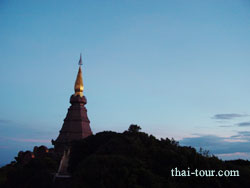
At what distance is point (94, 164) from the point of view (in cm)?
1530

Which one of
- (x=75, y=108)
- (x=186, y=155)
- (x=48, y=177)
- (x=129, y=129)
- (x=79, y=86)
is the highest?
(x=79, y=86)

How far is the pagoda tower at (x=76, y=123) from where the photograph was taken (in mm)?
36656

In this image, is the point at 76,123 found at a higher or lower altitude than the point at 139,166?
higher

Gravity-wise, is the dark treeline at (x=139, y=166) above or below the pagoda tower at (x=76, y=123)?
below

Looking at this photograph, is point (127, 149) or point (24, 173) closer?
point (127, 149)

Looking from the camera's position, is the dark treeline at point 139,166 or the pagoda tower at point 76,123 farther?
the pagoda tower at point 76,123

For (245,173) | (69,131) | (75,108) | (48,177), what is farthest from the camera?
(75,108)

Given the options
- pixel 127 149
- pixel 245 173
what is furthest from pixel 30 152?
pixel 245 173

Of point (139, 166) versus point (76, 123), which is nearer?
point (139, 166)

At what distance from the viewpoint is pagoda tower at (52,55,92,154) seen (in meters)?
36.7

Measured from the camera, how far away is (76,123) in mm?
38875

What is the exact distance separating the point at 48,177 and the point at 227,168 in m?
12.8

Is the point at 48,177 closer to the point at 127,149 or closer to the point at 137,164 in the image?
the point at 127,149

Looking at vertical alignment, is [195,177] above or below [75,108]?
below
